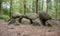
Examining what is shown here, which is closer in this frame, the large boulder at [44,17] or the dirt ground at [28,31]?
the dirt ground at [28,31]

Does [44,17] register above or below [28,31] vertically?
above

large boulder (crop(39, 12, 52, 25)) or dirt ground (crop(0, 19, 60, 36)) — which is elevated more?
large boulder (crop(39, 12, 52, 25))

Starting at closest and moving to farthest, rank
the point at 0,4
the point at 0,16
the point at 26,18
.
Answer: the point at 26,18, the point at 0,16, the point at 0,4

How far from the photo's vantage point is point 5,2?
1037 inches

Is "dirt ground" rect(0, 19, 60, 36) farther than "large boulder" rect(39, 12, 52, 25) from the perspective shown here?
No

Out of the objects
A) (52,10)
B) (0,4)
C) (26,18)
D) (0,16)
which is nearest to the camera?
(26,18)

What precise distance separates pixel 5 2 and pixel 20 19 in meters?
13.8

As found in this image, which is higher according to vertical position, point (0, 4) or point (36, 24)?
point (0, 4)

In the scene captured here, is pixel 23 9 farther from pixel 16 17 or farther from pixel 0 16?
pixel 16 17

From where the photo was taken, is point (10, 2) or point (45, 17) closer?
point (45, 17)

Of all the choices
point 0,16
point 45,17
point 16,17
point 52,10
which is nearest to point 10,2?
point 0,16

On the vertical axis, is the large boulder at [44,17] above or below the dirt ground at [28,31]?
above

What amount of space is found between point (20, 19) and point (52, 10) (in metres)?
15.2

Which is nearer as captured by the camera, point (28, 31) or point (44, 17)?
point (28, 31)
